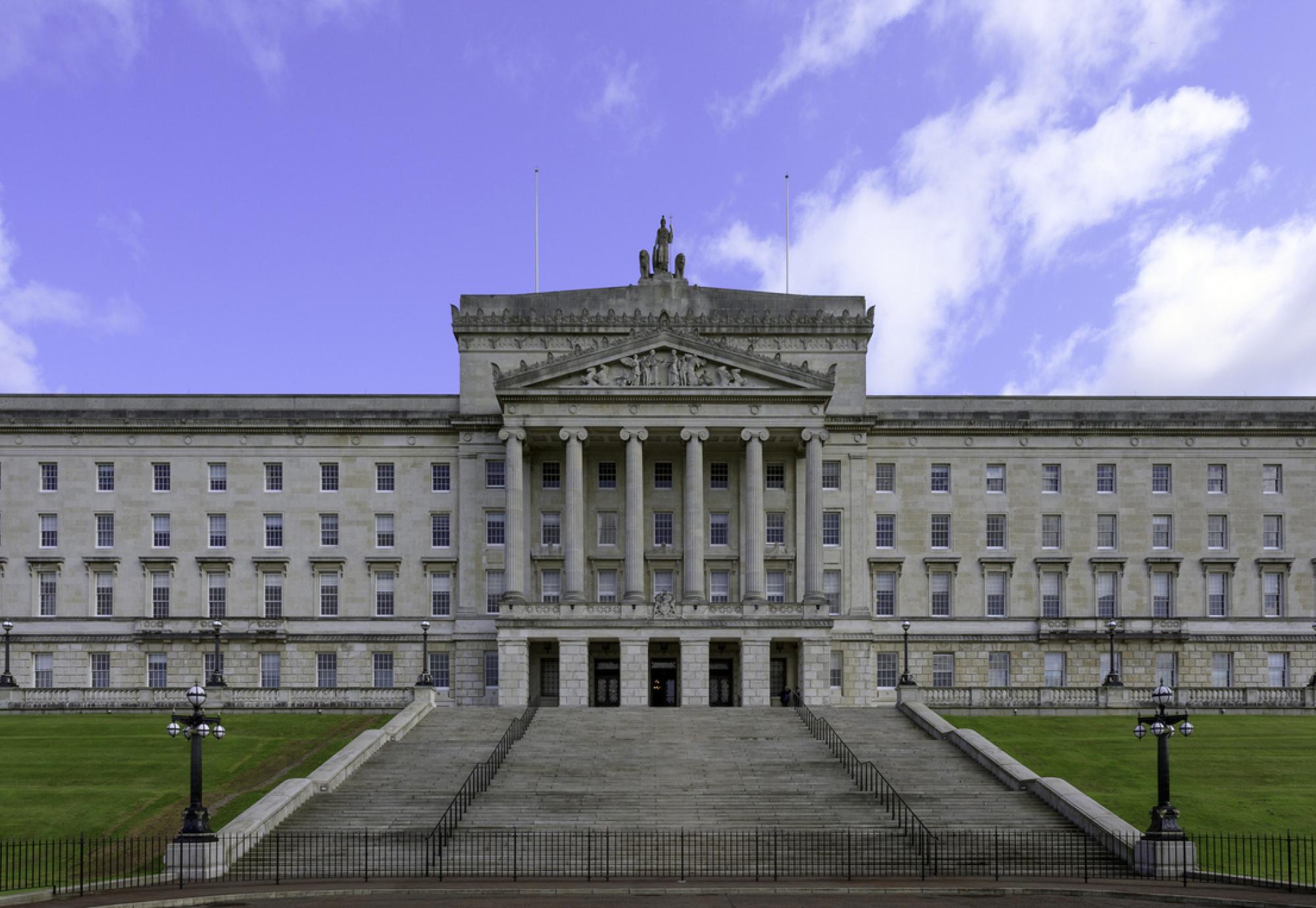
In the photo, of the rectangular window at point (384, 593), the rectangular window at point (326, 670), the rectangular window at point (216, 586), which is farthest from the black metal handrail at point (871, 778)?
the rectangular window at point (216, 586)

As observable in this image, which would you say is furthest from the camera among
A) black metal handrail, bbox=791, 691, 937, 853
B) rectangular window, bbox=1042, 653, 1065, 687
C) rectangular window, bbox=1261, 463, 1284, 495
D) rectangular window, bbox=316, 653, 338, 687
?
rectangular window, bbox=1261, 463, 1284, 495

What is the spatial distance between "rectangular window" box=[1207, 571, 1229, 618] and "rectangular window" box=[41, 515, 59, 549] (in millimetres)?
61582

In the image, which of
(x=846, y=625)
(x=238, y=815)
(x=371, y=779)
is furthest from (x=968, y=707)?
(x=238, y=815)

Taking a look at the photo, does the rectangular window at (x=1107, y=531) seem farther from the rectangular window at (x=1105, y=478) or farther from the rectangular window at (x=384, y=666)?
the rectangular window at (x=384, y=666)

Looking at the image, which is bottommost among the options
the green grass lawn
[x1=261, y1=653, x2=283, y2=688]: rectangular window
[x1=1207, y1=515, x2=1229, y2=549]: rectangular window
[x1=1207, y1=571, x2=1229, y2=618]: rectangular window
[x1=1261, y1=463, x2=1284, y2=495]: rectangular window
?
the green grass lawn

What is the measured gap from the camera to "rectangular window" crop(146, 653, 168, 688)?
3022 inches

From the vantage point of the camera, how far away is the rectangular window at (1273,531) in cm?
7994

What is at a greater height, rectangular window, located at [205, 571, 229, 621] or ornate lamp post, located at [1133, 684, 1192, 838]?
rectangular window, located at [205, 571, 229, 621]

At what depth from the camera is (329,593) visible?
7788 cm

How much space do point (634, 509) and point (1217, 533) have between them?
32274 mm

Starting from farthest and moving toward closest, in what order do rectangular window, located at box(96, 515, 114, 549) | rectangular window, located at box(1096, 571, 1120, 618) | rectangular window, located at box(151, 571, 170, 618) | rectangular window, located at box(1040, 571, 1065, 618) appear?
rectangular window, located at box(1040, 571, 1065, 618) → rectangular window, located at box(1096, 571, 1120, 618) → rectangular window, located at box(96, 515, 114, 549) → rectangular window, located at box(151, 571, 170, 618)

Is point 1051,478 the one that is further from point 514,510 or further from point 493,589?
point 493,589

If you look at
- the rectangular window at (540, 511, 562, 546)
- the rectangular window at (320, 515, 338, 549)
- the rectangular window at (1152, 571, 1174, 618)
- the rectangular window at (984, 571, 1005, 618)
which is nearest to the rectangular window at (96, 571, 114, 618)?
the rectangular window at (320, 515, 338, 549)

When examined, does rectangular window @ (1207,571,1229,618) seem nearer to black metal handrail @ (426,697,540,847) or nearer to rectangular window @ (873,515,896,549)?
rectangular window @ (873,515,896,549)
